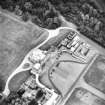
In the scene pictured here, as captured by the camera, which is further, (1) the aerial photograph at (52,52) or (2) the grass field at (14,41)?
(2) the grass field at (14,41)

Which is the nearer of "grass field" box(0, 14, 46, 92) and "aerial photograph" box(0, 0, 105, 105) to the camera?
"aerial photograph" box(0, 0, 105, 105)

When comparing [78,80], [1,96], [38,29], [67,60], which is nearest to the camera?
[1,96]

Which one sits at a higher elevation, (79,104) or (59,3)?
(59,3)

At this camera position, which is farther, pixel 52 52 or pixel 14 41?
pixel 14 41

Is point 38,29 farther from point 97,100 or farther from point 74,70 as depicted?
point 97,100

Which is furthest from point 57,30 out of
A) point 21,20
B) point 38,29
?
point 21,20

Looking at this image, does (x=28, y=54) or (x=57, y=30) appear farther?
(x=57, y=30)

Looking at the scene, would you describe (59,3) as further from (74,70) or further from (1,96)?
(1,96)

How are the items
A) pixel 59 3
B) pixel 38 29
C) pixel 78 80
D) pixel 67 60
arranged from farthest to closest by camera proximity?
pixel 59 3 < pixel 38 29 < pixel 67 60 < pixel 78 80
